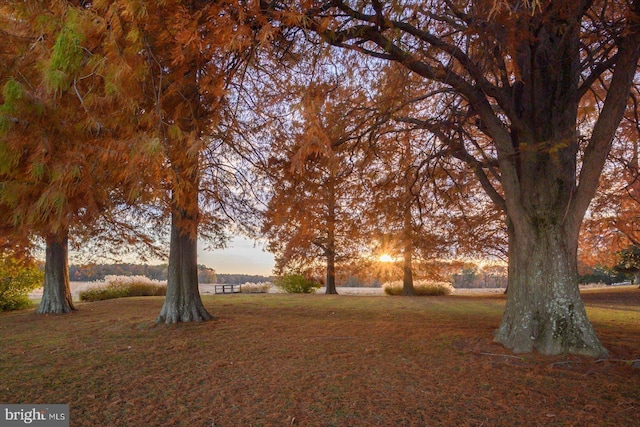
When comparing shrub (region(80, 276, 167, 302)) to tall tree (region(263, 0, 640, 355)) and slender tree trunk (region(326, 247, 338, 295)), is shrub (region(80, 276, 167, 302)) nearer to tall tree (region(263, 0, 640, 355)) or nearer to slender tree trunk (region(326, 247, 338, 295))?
slender tree trunk (region(326, 247, 338, 295))

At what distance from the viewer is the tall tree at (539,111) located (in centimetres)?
522

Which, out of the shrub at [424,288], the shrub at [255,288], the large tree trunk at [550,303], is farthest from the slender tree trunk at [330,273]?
the large tree trunk at [550,303]

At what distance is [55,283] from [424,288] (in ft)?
58.2

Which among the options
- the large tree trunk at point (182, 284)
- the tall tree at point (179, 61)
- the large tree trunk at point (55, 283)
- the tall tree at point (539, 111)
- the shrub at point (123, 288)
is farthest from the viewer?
the shrub at point (123, 288)

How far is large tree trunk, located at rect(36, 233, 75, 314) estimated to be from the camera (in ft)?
39.7

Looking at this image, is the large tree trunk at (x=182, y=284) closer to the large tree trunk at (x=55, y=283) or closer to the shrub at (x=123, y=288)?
the large tree trunk at (x=55, y=283)

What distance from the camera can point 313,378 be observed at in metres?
4.78

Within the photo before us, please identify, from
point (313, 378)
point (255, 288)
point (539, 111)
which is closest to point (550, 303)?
point (539, 111)

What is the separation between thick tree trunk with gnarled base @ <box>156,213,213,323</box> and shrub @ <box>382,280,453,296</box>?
1523cm

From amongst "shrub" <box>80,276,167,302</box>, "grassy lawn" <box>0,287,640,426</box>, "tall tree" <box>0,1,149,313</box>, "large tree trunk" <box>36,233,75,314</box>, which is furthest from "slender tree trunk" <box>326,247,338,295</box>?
"tall tree" <box>0,1,149,313</box>

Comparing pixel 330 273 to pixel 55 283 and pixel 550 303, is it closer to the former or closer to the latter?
pixel 55 283

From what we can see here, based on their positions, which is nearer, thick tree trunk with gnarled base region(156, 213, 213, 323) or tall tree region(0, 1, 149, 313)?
tall tree region(0, 1, 149, 313)

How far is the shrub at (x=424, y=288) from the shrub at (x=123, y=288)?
1226cm

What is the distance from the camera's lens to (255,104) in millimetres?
7746
